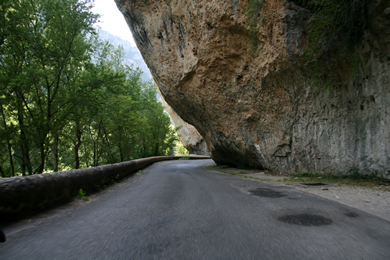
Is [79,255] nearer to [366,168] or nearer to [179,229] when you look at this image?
[179,229]

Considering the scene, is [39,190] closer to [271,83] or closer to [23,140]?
[271,83]

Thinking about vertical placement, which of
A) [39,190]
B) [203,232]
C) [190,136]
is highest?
[190,136]

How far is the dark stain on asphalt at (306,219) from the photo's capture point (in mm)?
2721

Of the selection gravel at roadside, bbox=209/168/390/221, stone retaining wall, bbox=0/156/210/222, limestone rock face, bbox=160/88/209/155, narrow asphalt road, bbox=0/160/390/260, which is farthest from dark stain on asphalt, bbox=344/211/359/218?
limestone rock face, bbox=160/88/209/155

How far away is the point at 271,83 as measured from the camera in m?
8.62

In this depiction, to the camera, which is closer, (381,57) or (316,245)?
(316,245)

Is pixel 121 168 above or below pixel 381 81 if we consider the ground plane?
below

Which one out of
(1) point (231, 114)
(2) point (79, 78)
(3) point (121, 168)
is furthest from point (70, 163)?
(1) point (231, 114)

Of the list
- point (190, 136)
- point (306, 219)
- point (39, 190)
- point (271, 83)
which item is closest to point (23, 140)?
point (39, 190)

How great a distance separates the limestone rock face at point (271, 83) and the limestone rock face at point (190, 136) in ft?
88.9

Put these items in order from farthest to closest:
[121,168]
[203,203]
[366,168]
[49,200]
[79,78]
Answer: [79,78] < [121,168] < [366,168] < [203,203] < [49,200]

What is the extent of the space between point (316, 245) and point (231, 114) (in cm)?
908

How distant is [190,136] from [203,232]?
133 feet

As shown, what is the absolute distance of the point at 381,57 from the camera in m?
5.70
